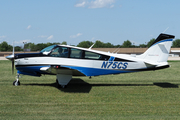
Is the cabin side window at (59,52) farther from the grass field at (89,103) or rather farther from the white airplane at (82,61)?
the grass field at (89,103)

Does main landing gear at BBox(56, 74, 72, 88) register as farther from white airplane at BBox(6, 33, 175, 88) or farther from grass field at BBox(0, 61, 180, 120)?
grass field at BBox(0, 61, 180, 120)

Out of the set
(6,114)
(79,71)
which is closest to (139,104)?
(79,71)

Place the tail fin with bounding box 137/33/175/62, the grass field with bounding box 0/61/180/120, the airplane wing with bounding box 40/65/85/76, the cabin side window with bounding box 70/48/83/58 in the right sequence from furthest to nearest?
the tail fin with bounding box 137/33/175/62 < the cabin side window with bounding box 70/48/83/58 < the airplane wing with bounding box 40/65/85/76 < the grass field with bounding box 0/61/180/120

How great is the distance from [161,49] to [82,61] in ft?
13.5

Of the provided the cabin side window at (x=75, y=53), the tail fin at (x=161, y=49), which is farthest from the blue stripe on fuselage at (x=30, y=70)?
the tail fin at (x=161, y=49)

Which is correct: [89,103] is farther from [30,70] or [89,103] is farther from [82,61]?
[30,70]

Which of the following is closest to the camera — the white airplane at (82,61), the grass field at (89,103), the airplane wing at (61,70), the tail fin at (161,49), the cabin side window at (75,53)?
the grass field at (89,103)

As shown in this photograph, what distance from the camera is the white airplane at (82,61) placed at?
967 centimetres

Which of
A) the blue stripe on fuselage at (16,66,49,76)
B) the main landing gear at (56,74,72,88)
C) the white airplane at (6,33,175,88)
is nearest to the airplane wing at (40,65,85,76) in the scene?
the white airplane at (6,33,175,88)

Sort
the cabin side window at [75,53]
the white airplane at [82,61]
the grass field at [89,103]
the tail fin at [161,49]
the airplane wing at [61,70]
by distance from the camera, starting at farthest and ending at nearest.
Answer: the tail fin at [161,49], the cabin side window at [75,53], the white airplane at [82,61], the airplane wing at [61,70], the grass field at [89,103]

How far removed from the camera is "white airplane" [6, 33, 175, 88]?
967 cm

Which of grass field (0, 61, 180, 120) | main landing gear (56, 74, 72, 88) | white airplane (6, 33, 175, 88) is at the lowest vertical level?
grass field (0, 61, 180, 120)

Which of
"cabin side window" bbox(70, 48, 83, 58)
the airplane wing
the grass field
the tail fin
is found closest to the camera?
the grass field

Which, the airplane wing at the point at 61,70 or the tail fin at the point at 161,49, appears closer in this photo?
the airplane wing at the point at 61,70
